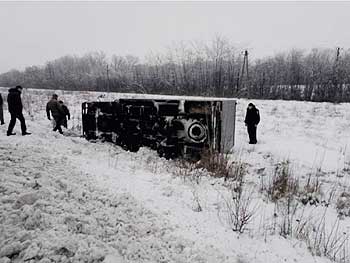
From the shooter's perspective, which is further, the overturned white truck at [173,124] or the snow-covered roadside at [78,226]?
the overturned white truck at [173,124]

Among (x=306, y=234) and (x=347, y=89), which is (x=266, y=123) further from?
(x=347, y=89)

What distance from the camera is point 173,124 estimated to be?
7.44 m

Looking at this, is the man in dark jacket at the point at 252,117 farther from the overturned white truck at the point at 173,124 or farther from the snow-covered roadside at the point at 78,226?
the snow-covered roadside at the point at 78,226

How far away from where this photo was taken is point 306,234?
3408 mm

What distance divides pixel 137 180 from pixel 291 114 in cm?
1460

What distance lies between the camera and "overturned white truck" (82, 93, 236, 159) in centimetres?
708

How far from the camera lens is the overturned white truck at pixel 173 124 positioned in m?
7.08

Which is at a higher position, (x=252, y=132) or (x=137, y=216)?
(x=252, y=132)

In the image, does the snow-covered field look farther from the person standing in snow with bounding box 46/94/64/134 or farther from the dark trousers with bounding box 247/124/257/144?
the person standing in snow with bounding box 46/94/64/134

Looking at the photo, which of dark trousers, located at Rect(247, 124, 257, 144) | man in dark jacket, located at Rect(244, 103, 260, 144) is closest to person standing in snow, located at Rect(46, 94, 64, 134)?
man in dark jacket, located at Rect(244, 103, 260, 144)

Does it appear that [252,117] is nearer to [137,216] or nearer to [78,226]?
[137,216]

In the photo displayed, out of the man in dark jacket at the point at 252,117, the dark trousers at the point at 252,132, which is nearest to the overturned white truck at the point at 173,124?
the man in dark jacket at the point at 252,117

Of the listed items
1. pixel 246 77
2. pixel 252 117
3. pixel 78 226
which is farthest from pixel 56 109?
pixel 246 77

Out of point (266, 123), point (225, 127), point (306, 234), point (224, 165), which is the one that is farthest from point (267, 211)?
point (266, 123)
